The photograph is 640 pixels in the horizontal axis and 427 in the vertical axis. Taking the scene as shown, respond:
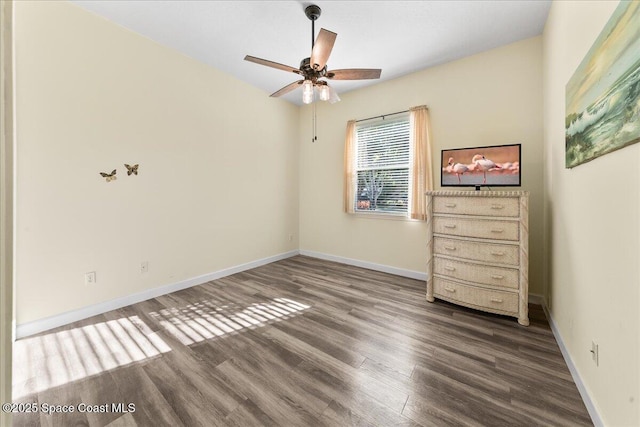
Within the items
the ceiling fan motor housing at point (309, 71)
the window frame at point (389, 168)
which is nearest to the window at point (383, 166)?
the window frame at point (389, 168)

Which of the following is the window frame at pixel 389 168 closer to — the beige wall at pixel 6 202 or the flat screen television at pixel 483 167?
the flat screen television at pixel 483 167

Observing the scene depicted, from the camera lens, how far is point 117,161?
2496 mm

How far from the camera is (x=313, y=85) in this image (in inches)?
92.0

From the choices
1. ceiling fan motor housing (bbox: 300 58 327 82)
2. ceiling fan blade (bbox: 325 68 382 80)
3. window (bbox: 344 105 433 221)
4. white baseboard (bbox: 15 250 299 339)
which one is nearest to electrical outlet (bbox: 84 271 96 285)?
white baseboard (bbox: 15 250 299 339)

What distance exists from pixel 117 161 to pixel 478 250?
367 centimetres

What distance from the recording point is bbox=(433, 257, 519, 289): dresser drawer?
2248 mm

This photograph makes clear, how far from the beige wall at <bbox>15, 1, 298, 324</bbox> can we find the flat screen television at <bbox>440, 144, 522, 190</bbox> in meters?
2.75

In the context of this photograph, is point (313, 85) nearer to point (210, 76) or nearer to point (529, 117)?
point (210, 76)

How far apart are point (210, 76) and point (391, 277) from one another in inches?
142

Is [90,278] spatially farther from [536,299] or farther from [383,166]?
[536,299]

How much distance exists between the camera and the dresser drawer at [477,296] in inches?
88.4

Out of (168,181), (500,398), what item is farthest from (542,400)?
(168,181)

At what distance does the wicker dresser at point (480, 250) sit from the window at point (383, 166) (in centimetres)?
91

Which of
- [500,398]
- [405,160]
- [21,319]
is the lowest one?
[500,398]
